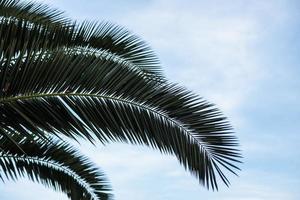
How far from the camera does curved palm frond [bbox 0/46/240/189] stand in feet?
11.6

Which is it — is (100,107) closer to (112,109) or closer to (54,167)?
(112,109)

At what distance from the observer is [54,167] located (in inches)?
292

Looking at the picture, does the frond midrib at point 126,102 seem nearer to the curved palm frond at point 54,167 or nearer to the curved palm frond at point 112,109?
the curved palm frond at point 112,109

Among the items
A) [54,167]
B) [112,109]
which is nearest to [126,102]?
[112,109]

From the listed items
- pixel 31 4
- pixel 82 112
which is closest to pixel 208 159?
pixel 82 112

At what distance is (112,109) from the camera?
3684mm

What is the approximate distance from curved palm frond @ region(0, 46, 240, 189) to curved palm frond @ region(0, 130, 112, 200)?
2893 millimetres

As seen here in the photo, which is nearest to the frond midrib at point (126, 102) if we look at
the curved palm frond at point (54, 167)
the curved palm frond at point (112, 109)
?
the curved palm frond at point (112, 109)

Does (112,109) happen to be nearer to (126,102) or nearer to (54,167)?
(126,102)

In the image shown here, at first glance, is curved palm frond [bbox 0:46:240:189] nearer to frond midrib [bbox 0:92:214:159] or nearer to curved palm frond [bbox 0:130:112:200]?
frond midrib [bbox 0:92:214:159]

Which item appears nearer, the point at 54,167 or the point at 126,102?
the point at 126,102

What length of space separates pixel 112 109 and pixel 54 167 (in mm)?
3973

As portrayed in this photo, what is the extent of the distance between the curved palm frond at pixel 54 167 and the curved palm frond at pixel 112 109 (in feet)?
9.49

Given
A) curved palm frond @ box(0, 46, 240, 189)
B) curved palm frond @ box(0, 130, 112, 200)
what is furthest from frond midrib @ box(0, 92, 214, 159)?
curved palm frond @ box(0, 130, 112, 200)
